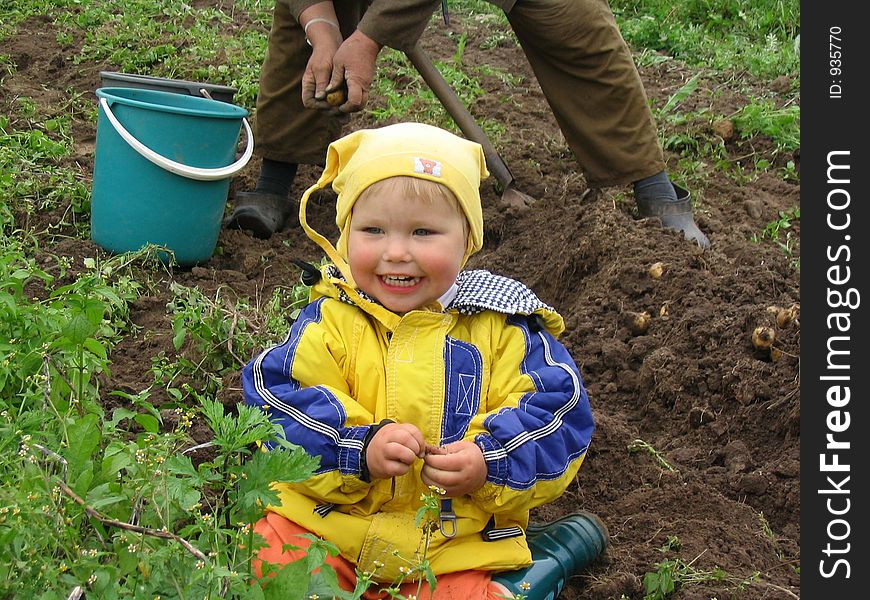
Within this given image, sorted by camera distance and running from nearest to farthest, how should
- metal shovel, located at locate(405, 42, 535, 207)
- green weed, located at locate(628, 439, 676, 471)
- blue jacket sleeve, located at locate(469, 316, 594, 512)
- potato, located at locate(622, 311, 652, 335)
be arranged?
blue jacket sleeve, located at locate(469, 316, 594, 512) → green weed, located at locate(628, 439, 676, 471) → potato, located at locate(622, 311, 652, 335) → metal shovel, located at locate(405, 42, 535, 207)

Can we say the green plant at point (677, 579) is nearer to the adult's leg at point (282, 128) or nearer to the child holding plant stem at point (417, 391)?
the child holding plant stem at point (417, 391)

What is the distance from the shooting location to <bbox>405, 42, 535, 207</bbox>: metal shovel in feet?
15.4

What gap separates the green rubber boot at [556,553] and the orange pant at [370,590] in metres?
0.06

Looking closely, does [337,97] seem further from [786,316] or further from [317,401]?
[317,401]

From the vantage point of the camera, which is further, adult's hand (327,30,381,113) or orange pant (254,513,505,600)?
adult's hand (327,30,381,113)

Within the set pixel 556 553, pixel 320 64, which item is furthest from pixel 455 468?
pixel 320 64

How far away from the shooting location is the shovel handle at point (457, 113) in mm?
4645

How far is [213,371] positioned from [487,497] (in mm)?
1336

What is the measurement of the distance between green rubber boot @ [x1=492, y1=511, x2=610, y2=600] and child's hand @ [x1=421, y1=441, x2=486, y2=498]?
277mm

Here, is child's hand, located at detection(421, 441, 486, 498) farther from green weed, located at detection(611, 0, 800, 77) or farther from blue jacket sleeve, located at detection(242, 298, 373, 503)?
green weed, located at detection(611, 0, 800, 77)

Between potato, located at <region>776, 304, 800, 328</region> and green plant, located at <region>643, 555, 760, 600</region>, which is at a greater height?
potato, located at <region>776, 304, 800, 328</region>

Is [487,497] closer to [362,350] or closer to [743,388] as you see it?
[362,350]

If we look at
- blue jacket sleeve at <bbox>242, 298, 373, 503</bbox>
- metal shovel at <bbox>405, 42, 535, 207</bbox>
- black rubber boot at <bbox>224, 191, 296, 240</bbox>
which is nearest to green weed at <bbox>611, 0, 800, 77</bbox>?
metal shovel at <bbox>405, 42, 535, 207</bbox>

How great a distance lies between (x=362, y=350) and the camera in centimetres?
236
